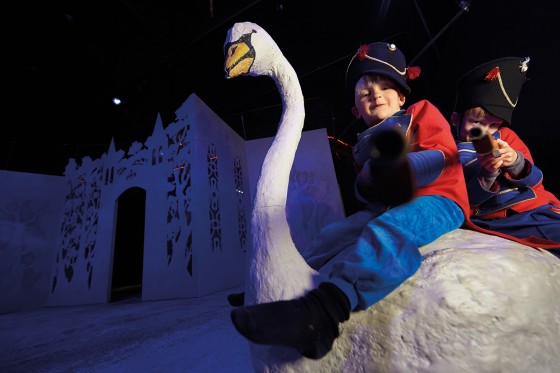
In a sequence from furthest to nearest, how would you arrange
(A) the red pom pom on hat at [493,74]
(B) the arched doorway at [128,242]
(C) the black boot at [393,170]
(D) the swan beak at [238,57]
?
(B) the arched doorway at [128,242], (A) the red pom pom on hat at [493,74], (D) the swan beak at [238,57], (C) the black boot at [393,170]

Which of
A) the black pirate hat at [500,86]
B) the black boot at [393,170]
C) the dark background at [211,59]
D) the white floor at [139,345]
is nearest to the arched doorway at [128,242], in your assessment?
the dark background at [211,59]

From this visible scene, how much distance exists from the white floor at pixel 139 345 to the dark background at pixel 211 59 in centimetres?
130

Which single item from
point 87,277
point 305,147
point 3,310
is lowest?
point 3,310

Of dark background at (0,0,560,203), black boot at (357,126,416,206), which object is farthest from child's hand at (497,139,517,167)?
dark background at (0,0,560,203)

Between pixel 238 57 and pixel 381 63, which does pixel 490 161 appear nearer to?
pixel 381 63

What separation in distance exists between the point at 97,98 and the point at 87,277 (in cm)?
334

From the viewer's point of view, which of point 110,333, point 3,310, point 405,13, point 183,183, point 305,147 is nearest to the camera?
point 110,333

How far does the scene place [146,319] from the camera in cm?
223

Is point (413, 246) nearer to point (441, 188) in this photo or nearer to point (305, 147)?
point (441, 188)

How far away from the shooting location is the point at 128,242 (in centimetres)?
699

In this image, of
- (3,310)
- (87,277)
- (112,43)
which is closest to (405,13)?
(112,43)

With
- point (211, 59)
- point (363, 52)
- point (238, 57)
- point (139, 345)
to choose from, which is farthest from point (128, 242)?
point (363, 52)

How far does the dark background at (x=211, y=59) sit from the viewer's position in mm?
1983

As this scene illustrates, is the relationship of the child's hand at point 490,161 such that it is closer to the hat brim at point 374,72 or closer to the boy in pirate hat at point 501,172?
the boy in pirate hat at point 501,172
